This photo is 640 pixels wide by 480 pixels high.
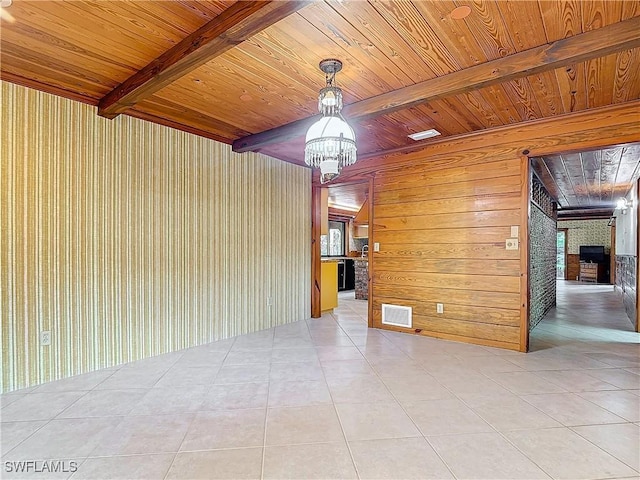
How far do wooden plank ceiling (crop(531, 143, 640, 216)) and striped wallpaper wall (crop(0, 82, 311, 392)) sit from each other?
3.71 metres

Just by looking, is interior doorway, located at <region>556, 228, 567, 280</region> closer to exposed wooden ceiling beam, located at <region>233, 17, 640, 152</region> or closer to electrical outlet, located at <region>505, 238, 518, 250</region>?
electrical outlet, located at <region>505, 238, 518, 250</region>

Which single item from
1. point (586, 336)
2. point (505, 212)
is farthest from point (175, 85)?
point (586, 336)

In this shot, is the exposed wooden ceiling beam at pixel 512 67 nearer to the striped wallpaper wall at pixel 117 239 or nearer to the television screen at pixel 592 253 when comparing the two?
the striped wallpaper wall at pixel 117 239

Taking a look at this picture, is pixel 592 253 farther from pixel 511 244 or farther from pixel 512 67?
pixel 512 67

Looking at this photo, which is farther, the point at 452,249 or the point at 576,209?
the point at 576,209

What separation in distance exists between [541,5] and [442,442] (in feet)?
8.01

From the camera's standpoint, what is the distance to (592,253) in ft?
40.4

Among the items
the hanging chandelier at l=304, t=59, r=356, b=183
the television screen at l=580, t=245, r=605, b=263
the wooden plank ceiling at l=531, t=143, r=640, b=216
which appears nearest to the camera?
the hanging chandelier at l=304, t=59, r=356, b=183

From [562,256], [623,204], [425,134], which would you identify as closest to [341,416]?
[425,134]

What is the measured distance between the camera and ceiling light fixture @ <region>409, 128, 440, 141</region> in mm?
3820

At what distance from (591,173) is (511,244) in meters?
2.78

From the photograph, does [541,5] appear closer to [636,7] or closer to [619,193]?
[636,7]

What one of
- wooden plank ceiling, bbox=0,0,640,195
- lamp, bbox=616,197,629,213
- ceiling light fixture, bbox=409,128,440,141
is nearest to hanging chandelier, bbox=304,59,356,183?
wooden plank ceiling, bbox=0,0,640,195

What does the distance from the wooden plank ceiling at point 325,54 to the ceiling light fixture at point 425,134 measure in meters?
0.46
